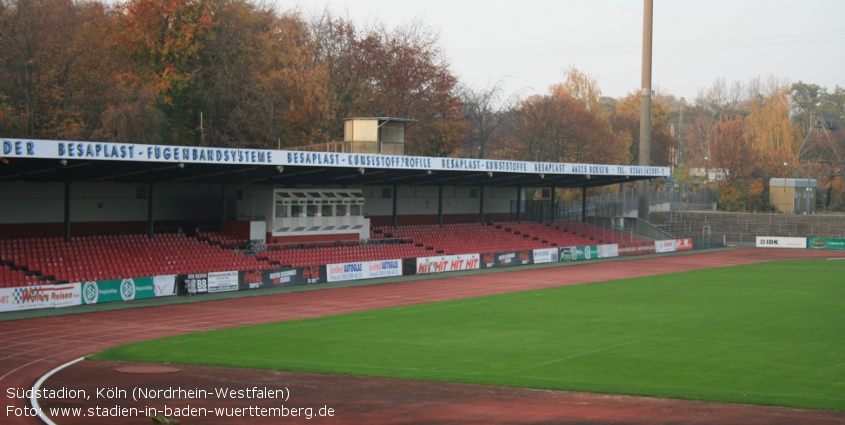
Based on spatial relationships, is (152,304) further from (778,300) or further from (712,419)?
(778,300)

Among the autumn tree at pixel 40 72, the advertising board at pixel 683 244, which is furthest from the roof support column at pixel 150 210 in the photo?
the advertising board at pixel 683 244

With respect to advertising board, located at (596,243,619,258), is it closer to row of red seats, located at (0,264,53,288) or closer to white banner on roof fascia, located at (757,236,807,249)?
white banner on roof fascia, located at (757,236,807,249)

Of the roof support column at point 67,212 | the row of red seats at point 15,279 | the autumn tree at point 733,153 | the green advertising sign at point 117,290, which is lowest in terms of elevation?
the green advertising sign at point 117,290

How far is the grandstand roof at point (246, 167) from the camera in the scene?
31203mm

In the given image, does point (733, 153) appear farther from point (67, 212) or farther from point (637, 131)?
point (67, 212)

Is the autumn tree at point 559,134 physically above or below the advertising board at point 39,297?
above

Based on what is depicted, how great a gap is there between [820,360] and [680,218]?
201ft

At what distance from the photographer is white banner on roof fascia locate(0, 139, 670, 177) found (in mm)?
29641

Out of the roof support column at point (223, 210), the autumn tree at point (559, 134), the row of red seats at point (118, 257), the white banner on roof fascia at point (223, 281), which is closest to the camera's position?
the row of red seats at point (118, 257)

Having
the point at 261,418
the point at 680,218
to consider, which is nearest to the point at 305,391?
the point at 261,418

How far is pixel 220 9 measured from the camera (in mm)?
56281

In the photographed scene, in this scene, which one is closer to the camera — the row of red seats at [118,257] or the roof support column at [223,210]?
the row of red seats at [118,257]

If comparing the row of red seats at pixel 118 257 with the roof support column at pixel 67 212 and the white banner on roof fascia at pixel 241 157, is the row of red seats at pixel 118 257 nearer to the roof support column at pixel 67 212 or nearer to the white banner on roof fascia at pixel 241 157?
the roof support column at pixel 67 212

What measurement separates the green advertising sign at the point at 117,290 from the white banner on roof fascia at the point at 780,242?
5609 cm
